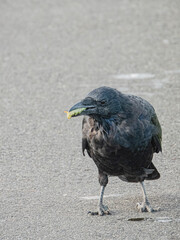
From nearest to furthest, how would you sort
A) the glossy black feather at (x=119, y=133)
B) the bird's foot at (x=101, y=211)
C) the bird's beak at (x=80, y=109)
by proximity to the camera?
1. the bird's beak at (x=80, y=109)
2. the glossy black feather at (x=119, y=133)
3. the bird's foot at (x=101, y=211)

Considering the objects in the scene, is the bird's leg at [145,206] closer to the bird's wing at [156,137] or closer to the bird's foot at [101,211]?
the bird's foot at [101,211]

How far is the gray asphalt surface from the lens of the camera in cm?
528

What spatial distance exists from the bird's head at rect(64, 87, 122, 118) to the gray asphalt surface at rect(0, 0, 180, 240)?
3.31 ft

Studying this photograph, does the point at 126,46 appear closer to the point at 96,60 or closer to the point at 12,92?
the point at 96,60

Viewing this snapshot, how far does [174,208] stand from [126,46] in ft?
19.5

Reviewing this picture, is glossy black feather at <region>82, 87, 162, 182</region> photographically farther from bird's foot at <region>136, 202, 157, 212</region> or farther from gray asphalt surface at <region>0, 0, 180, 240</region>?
gray asphalt surface at <region>0, 0, 180, 240</region>

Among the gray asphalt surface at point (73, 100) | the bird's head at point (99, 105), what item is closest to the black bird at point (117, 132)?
the bird's head at point (99, 105)

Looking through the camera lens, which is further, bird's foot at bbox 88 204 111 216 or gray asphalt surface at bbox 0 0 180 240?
bird's foot at bbox 88 204 111 216

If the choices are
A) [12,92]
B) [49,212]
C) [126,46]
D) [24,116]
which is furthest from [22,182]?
[126,46]

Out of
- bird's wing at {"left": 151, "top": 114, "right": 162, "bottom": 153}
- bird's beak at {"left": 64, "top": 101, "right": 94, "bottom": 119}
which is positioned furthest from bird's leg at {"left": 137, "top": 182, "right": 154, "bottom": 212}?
bird's beak at {"left": 64, "top": 101, "right": 94, "bottom": 119}

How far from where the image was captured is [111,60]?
10258mm

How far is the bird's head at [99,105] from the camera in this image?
16.2ft

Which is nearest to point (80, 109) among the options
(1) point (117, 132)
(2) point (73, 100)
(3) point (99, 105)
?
(3) point (99, 105)

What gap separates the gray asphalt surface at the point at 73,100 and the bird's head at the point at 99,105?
101cm
